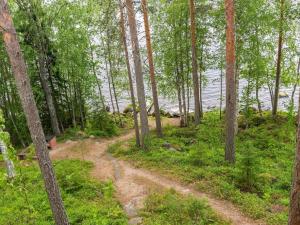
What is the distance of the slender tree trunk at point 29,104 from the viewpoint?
6672 millimetres

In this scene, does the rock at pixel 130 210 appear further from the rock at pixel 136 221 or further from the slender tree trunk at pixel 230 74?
the slender tree trunk at pixel 230 74

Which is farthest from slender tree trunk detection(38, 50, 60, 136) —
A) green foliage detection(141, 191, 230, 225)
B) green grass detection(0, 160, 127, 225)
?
green foliage detection(141, 191, 230, 225)

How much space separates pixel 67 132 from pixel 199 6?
1180 centimetres

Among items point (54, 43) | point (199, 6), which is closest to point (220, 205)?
point (199, 6)

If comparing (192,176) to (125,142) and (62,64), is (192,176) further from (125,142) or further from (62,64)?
(62,64)

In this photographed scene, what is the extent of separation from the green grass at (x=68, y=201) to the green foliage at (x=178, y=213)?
0.88 m

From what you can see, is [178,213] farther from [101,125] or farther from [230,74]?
[101,125]

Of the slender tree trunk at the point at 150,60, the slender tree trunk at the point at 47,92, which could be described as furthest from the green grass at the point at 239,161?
the slender tree trunk at the point at 47,92

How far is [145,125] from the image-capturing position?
1723 cm

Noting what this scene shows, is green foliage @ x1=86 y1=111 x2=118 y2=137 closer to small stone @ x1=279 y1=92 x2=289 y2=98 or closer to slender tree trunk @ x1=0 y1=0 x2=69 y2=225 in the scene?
slender tree trunk @ x1=0 y1=0 x2=69 y2=225

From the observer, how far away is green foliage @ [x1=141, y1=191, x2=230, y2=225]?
9633 millimetres

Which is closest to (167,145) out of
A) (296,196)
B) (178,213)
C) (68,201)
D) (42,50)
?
(68,201)

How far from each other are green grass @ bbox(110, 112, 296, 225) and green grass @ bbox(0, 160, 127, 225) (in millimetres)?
3010

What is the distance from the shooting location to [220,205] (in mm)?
10680
